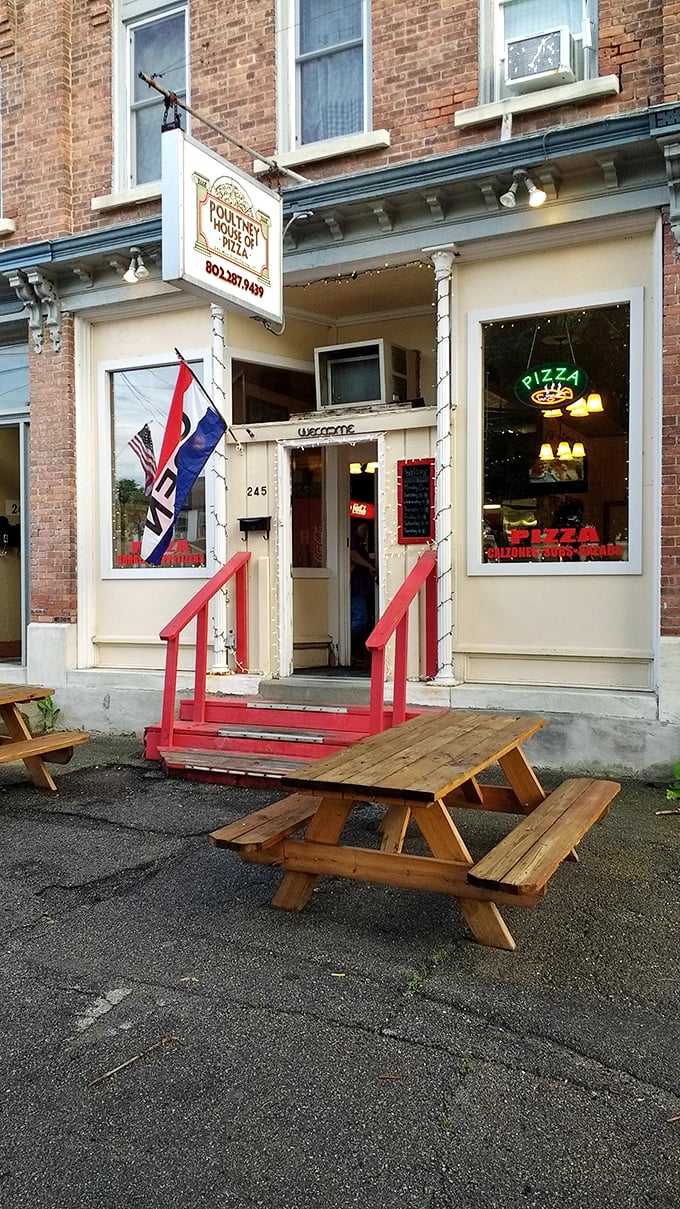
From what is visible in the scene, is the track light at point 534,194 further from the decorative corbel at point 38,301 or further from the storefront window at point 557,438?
the decorative corbel at point 38,301

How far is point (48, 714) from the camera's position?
29.2 ft

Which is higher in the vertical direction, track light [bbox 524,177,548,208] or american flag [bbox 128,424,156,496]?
track light [bbox 524,177,548,208]

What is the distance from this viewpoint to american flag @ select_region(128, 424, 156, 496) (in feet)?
28.9

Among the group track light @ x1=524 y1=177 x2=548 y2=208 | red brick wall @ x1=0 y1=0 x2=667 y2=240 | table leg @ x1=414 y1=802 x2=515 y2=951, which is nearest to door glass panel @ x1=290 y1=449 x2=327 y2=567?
red brick wall @ x1=0 y1=0 x2=667 y2=240

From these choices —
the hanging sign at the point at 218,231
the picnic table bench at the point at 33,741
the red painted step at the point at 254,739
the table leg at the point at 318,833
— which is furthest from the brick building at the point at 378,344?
the table leg at the point at 318,833

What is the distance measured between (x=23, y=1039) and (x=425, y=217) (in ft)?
21.0

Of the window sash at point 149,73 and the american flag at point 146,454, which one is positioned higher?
the window sash at point 149,73

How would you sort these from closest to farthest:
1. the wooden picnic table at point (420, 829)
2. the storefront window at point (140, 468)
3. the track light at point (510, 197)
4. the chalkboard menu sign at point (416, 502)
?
1. the wooden picnic table at point (420, 829)
2. the track light at point (510, 197)
3. the chalkboard menu sign at point (416, 502)
4. the storefront window at point (140, 468)

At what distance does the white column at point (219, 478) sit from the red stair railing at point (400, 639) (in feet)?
6.35

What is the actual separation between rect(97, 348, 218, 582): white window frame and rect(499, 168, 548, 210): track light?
3.18 metres

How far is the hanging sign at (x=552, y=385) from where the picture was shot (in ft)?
22.7

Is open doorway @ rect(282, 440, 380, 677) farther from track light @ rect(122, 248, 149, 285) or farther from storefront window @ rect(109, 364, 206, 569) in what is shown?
track light @ rect(122, 248, 149, 285)

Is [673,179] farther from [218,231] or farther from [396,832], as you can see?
[396,832]

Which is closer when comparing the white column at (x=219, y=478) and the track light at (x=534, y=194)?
the track light at (x=534, y=194)
